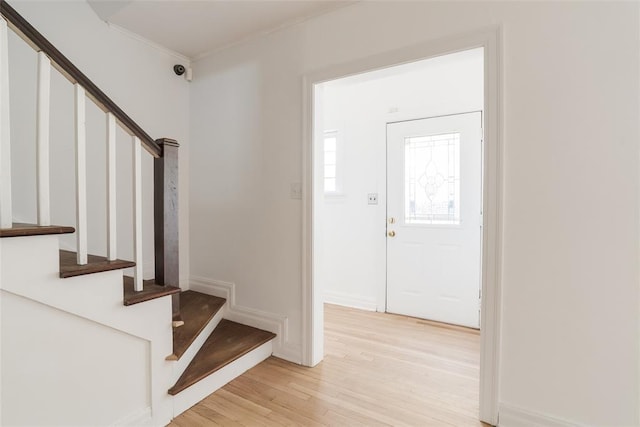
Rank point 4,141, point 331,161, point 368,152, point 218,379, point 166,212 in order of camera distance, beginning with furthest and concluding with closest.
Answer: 1. point 331,161
2. point 368,152
3. point 218,379
4. point 166,212
5. point 4,141

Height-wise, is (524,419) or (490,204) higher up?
(490,204)

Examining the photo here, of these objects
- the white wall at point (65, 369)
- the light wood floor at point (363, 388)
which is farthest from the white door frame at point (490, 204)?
the white wall at point (65, 369)

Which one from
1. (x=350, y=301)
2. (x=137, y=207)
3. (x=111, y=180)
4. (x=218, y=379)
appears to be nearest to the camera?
(x=111, y=180)

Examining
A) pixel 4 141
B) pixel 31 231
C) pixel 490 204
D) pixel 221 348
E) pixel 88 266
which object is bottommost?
pixel 221 348

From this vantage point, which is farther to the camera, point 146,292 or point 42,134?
point 146,292

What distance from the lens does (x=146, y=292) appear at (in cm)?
162

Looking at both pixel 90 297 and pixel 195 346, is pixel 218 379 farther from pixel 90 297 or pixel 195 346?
pixel 90 297

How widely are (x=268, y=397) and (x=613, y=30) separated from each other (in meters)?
2.66

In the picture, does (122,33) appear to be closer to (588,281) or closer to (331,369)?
(331,369)

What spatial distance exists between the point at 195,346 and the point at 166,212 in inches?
38.3

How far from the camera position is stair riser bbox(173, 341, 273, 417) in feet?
5.86

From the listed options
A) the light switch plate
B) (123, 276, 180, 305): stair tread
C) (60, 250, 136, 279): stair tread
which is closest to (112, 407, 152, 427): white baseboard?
(123, 276, 180, 305): stair tread

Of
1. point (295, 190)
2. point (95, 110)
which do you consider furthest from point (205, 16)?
point (295, 190)

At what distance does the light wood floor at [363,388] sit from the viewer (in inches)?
68.1
